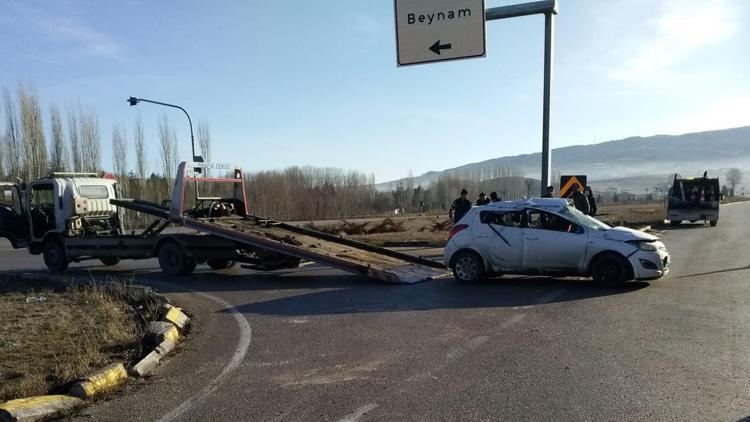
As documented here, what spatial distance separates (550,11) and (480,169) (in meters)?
121

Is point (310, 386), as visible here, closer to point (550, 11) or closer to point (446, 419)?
point (446, 419)

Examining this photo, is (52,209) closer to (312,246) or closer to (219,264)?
(219,264)

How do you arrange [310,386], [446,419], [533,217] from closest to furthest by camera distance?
1. [446,419]
2. [310,386]
3. [533,217]

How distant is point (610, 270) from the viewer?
10.5 meters

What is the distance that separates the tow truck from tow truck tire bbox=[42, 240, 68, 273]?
3 centimetres

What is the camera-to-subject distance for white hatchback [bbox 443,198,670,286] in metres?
10.4

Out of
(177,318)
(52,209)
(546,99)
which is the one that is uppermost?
(546,99)

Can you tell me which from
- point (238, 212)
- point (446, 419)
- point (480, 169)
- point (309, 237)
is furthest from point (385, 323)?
point (480, 169)

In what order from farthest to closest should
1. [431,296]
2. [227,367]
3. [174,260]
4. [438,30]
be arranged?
[174,260] → [438,30] → [431,296] → [227,367]

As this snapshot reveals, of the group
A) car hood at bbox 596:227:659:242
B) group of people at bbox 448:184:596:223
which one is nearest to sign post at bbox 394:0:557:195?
group of people at bbox 448:184:596:223

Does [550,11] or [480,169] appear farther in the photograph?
[480,169]

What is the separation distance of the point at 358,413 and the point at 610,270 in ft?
23.8

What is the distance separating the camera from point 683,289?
33.8ft

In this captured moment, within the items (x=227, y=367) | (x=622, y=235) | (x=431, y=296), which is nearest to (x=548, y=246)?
(x=622, y=235)
